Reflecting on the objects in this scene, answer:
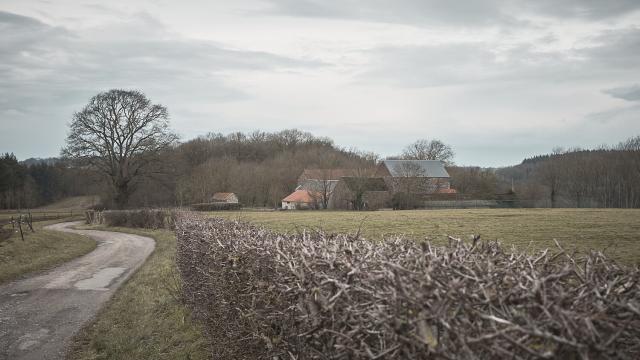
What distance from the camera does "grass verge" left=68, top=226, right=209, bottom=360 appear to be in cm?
758

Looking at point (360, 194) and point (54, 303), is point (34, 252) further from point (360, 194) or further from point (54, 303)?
point (360, 194)

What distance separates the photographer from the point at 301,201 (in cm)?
7038

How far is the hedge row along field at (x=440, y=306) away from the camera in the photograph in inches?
97.0

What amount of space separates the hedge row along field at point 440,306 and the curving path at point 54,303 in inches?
201

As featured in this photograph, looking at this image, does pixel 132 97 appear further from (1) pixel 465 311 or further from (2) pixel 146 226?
(1) pixel 465 311

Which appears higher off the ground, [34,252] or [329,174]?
[329,174]

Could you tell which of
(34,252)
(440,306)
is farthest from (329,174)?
(440,306)

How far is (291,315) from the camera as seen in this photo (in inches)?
165

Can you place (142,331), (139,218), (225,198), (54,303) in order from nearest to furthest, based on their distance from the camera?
1. (142,331)
2. (54,303)
3. (139,218)
4. (225,198)

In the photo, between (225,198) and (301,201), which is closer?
(225,198)

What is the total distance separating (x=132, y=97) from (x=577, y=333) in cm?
5605

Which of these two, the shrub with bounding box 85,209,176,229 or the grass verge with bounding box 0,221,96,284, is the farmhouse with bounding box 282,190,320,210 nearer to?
the shrub with bounding box 85,209,176,229

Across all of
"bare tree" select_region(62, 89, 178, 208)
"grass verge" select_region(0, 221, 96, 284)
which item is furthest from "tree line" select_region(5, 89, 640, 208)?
"grass verge" select_region(0, 221, 96, 284)

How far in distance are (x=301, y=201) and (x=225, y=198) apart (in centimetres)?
1124
